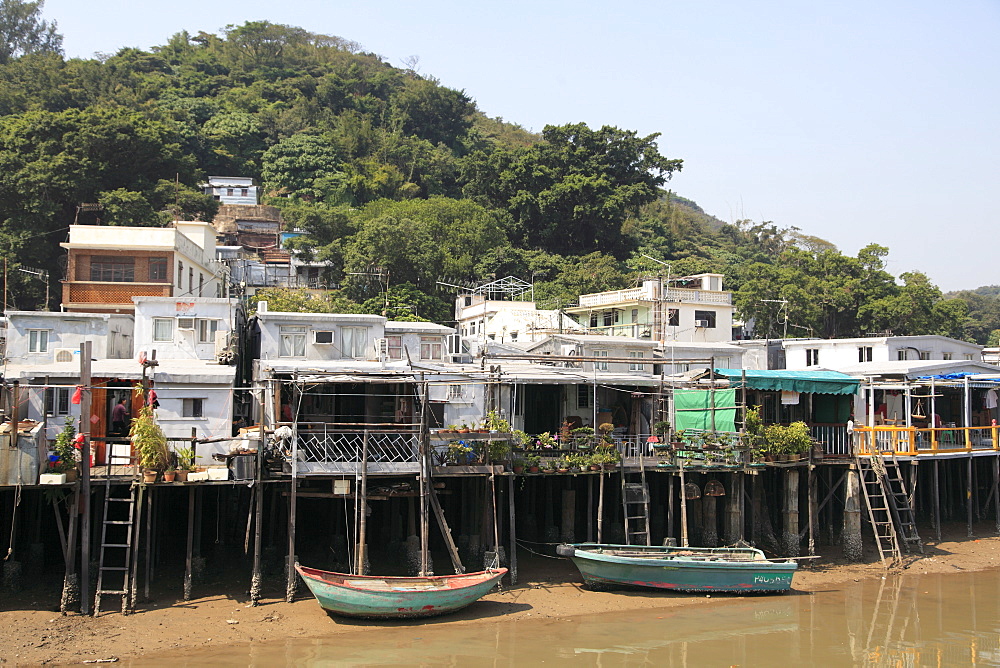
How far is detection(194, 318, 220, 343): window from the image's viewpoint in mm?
31891

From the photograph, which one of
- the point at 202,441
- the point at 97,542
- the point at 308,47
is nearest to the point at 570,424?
the point at 202,441

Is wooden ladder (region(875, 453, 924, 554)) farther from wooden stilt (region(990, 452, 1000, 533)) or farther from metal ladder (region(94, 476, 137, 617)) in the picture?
metal ladder (region(94, 476, 137, 617))

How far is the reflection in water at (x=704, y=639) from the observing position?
1888cm

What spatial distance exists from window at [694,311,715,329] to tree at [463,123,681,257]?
60.5 ft

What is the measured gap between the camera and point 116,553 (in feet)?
70.1

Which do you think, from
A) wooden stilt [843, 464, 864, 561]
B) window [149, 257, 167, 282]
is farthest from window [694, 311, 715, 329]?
window [149, 257, 167, 282]

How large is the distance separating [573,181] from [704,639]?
50490mm

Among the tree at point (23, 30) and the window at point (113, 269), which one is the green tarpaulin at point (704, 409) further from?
the tree at point (23, 30)

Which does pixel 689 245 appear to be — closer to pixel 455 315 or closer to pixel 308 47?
pixel 455 315

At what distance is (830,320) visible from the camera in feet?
193

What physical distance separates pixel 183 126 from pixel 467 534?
211ft

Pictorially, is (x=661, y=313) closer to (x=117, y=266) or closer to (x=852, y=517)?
(x=852, y=517)

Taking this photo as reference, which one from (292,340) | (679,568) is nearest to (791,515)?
(679,568)

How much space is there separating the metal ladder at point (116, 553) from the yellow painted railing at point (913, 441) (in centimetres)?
2074
